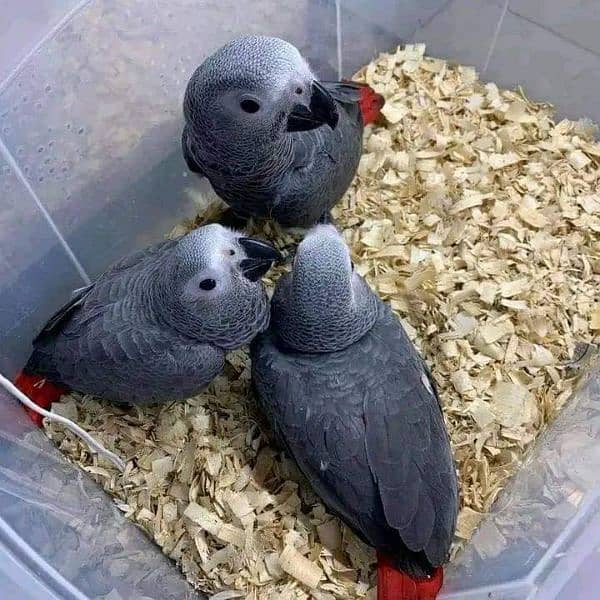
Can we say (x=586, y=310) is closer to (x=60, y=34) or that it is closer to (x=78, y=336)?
(x=78, y=336)

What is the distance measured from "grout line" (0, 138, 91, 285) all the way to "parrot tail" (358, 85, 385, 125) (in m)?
0.69

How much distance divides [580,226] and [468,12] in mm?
602

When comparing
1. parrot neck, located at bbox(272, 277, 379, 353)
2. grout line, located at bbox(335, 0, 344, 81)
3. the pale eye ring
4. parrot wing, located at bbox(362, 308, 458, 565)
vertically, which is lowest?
parrot wing, located at bbox(362, 308, 458, 565)

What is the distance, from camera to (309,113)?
1058mm

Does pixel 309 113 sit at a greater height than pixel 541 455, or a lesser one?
greater

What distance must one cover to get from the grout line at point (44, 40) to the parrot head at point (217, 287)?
46cm

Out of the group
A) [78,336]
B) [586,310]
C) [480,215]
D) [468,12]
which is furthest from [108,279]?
[468,12]

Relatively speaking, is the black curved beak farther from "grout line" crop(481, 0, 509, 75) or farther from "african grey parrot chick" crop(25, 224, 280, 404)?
"grout line" crop(481, 0, 509, 75)

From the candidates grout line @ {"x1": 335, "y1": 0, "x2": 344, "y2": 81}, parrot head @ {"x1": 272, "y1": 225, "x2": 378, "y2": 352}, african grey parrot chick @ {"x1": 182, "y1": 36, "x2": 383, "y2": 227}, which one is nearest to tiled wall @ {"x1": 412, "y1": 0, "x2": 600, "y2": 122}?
grout line @ {"x1": 335, "y1": 0, "x2": 344, "y2": 81}

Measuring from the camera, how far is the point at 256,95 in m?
0.99

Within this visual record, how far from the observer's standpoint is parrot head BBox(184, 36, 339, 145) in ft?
3.23

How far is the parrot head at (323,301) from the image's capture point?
104cm

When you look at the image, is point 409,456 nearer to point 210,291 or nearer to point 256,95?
point 210,291

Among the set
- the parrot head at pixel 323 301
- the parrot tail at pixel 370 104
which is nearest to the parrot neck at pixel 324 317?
the parrot head at pixel 323 301
